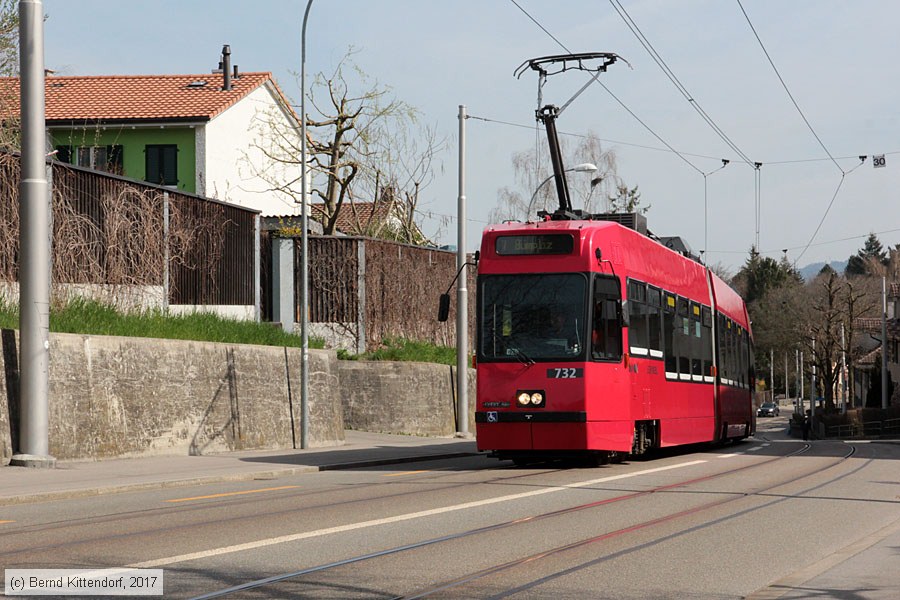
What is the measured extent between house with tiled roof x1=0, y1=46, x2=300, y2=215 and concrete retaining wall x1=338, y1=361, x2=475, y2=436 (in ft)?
56.3

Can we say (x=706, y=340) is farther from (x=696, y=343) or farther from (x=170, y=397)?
(x=170, y=397)

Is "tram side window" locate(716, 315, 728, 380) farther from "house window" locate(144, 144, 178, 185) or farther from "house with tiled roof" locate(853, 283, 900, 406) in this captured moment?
"house with tiled roof" locate(853, 283, 900, 406)

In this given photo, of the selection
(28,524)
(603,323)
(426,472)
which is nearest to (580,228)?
(603,323)

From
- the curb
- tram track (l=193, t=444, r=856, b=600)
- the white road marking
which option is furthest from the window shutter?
the white road marking

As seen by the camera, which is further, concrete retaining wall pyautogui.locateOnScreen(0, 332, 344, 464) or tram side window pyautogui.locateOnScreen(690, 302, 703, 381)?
tram side window pyautogui.locateOnScreen(690, 302, 703, 381)

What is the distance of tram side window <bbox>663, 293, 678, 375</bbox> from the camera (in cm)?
2178

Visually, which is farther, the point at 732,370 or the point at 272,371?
the point at 732,370

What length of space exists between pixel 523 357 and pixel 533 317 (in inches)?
24.9

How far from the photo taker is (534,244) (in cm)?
1888

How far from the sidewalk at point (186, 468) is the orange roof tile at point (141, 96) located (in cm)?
2658

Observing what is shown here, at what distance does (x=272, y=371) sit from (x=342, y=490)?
10601 millimetres

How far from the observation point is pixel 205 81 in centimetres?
5522

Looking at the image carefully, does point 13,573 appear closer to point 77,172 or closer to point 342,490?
point 342,490

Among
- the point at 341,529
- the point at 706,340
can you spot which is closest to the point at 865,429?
the point at 706,340
